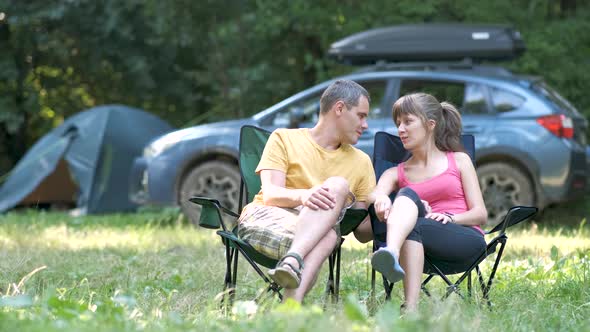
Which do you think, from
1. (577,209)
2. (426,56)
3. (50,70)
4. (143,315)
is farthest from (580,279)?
(50,70)

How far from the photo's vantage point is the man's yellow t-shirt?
410 centimetres

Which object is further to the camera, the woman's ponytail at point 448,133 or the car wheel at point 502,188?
the car wheel at point 502,188

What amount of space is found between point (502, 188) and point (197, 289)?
3834 millimetres

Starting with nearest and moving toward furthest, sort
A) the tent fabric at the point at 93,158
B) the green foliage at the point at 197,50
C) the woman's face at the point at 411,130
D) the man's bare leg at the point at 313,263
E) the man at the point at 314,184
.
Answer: the man's bare leg at the point at 313,263 < the man at the point at 314,184 < the woman's face at the point at 411,130 < the tent fabric at the point at 93,158 < the green foliage at the point at 197,50

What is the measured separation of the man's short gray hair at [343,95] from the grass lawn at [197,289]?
83cm

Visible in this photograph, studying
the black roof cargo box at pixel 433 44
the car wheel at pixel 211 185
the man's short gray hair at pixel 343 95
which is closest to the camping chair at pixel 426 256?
the man's short gray hair at pixel 343 95

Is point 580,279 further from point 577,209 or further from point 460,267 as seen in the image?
point 577,209

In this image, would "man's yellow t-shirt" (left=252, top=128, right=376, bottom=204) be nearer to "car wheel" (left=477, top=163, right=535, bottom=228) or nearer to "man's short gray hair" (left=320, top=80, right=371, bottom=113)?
"man's short gray hair" (left=320, top=80, right=371, bottom=113)

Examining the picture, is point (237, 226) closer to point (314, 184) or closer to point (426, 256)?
point (314, 184)

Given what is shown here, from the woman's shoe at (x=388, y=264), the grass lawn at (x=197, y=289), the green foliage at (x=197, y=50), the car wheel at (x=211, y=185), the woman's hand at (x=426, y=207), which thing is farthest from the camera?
the green foliage at (x=197, y=50)

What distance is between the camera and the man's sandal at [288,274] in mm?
→ 3512

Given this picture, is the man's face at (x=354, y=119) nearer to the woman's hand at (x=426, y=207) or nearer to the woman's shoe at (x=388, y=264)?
the woman's hand at (x=426, y=207)

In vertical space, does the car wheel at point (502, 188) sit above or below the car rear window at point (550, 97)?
below

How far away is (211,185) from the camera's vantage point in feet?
26.8
